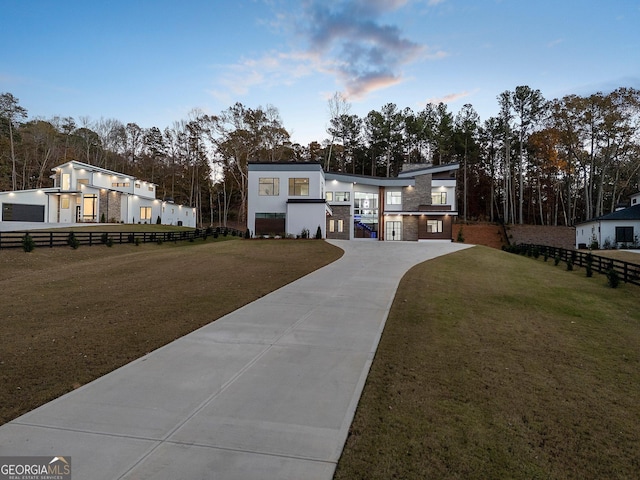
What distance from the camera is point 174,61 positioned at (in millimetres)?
24562

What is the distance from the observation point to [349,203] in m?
36.0

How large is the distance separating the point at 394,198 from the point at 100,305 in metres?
32.8

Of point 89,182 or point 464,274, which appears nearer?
point 464,274

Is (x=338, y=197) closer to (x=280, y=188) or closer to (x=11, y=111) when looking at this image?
(x=280, y=188)

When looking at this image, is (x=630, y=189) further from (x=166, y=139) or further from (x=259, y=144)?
(x=166, y=139)

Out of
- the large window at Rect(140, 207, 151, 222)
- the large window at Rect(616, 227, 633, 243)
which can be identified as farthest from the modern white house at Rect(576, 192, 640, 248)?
the large window at Rect(140, 207, 151, 222)

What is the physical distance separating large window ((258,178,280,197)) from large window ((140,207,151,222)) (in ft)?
67.7

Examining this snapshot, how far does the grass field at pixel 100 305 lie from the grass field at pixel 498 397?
160 inches

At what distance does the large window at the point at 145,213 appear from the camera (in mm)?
43875

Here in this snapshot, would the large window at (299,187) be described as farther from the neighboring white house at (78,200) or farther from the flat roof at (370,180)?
the neighboring white house at (78,200)

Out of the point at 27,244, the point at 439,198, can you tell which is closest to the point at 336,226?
the point at 439,198

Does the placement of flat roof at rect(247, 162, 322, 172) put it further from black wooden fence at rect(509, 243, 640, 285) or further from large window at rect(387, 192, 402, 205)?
black wooden fence at rect(509, 243, 640, 285)

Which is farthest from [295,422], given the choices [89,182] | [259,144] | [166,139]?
[166,139]

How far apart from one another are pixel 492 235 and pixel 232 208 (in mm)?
49613
